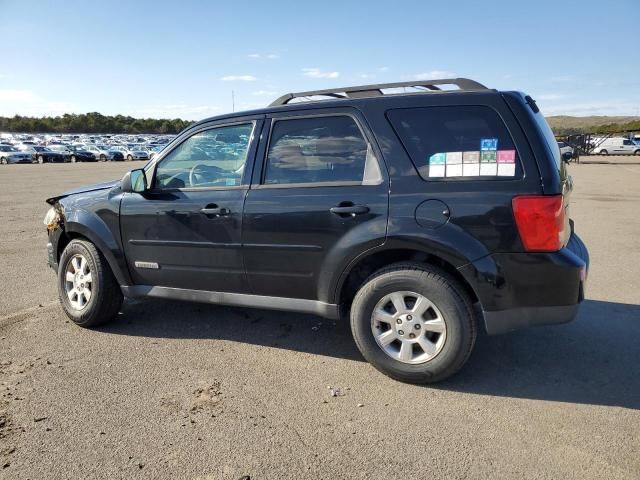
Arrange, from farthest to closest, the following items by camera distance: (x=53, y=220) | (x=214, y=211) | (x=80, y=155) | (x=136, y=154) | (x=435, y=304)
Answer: (x=136, y=154) → (x=80, y=155) → (x=53, y=220) → (x=214, y=211) → (x=435, y=304)

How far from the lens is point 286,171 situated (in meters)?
3.89

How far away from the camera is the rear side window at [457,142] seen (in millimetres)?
3275

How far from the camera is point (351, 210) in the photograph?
3.54m

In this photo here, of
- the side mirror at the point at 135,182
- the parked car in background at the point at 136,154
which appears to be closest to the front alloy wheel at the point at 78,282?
the side mirror at the point at 135,182

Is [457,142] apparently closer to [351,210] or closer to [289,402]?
[351,210]

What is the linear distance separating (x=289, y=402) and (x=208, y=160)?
2.03 m

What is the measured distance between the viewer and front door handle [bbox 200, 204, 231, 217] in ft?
13.0

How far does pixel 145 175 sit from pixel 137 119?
13712 centimetres

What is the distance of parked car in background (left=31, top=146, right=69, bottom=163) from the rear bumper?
46.8 metres

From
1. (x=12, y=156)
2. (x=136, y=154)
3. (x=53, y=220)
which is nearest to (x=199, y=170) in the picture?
(x=53, y=220)

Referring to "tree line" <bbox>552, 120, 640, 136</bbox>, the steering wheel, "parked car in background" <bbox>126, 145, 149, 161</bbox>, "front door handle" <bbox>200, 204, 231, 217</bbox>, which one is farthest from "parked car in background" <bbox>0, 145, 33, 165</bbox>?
"tree line" <bbox>552, 120, 640, 136</bbox>

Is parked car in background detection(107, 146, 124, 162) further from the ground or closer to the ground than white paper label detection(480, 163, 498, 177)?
further from the ground

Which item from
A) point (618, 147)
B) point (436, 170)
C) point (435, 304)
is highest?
point (618, 147)

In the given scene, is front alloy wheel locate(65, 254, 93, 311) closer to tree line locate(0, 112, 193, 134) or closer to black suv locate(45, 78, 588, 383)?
black suv locate(45, 78, 588, 383)
